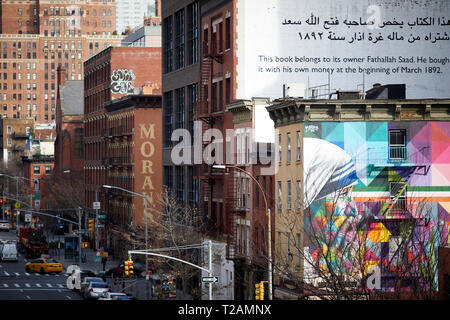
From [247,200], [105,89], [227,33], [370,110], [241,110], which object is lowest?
[247,200]

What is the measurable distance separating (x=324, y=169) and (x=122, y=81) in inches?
2769

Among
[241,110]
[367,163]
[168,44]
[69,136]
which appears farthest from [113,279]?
[69,136]

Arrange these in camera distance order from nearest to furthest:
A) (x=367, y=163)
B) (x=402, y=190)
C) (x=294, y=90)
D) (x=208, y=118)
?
(x=402, y=190) < (x=367, y=163) < (x=294, y=90) < (x=208, y=118)

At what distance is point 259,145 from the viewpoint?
199ft

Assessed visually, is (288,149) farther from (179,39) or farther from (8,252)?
(8,252)

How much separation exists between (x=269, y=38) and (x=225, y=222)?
13.2 meters

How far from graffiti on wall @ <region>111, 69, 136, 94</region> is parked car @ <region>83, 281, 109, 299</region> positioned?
4869 cm

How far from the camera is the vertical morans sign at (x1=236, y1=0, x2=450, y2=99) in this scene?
215 feet

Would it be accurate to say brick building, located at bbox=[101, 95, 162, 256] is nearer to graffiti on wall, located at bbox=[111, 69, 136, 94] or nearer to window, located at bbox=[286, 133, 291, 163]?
graffiti on wall, located at bbox=[111, 69, 136, 94]

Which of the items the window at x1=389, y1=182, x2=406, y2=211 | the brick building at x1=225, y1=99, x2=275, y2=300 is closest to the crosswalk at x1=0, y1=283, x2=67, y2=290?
the brick building at x1=225, y1=99, x2=275, y2=300

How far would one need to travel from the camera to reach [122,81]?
391 feet

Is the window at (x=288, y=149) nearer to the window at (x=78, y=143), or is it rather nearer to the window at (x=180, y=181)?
the window at (x=180, y=181)

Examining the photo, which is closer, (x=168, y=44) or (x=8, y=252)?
(x=168, y=44)

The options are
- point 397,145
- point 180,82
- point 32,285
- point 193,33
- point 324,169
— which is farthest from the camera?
point 180,82
